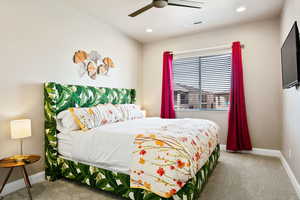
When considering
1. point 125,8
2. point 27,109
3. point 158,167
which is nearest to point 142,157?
point 158,167

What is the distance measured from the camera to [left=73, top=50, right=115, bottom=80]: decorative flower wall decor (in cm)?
309

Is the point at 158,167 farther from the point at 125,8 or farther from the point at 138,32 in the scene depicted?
the point at 138,32

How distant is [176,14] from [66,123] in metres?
2.77

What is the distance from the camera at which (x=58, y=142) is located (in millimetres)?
2488

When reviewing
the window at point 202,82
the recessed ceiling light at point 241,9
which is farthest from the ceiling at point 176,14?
the window at point 202,82

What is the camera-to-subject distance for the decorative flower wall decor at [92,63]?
3.09 metres

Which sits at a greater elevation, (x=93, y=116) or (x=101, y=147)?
(x=93, y=116)

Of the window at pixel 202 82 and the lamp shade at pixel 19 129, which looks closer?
the lamp shade at pixel 19 129

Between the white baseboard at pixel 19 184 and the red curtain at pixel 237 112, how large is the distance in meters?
3.53

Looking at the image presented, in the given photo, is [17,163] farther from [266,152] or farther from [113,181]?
[266,152]

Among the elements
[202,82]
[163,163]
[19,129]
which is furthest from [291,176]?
[19,129]

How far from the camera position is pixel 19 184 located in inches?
87.0

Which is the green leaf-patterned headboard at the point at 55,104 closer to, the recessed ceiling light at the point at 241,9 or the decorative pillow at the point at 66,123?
the decorative pillow at the point at 66,123

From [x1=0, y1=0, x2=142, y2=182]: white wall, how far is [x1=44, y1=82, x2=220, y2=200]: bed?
0.56ft
